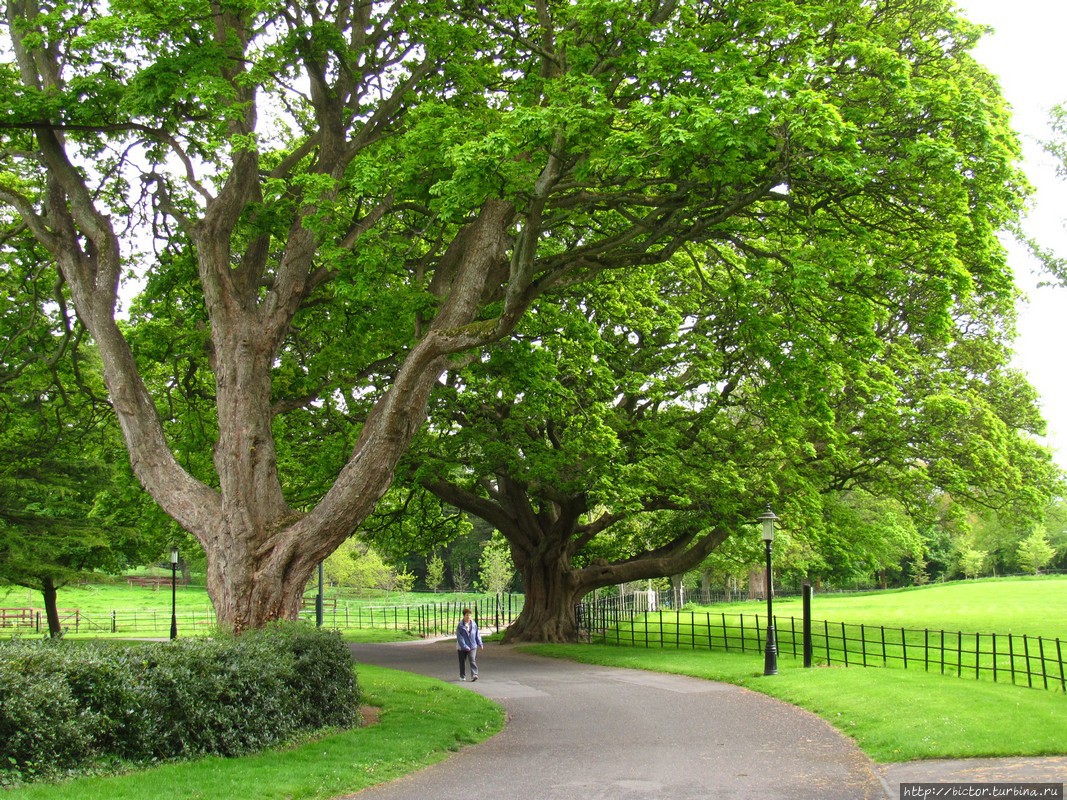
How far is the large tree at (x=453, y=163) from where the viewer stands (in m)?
11.0

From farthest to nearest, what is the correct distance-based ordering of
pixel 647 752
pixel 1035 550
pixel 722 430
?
1. pixel 1035 550
2. pixel 722 430
3. pixel 647 752

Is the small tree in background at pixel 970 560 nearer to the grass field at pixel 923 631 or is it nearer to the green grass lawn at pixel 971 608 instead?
the green grass lawn at pixel 971 608

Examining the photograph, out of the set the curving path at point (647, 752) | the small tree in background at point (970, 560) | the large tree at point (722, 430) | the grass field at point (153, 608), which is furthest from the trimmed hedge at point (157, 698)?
the small tree in background at point (970, 560)

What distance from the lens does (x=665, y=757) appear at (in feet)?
39.0

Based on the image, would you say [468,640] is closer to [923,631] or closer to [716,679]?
[716,679]

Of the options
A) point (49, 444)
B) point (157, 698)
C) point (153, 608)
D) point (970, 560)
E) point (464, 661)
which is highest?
point (49, 444)

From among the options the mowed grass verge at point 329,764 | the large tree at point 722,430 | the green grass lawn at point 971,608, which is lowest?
the green grass lawn at point 971,608

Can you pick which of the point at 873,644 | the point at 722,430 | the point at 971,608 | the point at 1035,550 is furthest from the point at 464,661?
the point at 1035,550

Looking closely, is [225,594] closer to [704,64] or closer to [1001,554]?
[704,64]

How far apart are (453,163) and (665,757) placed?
25.8 feet

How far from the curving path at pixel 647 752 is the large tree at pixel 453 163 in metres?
4.16

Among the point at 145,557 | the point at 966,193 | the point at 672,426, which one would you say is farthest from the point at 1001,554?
the point at 966,193

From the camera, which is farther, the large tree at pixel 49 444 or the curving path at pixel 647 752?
the large tree at pixel 49 444

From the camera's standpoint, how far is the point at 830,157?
429 inches
